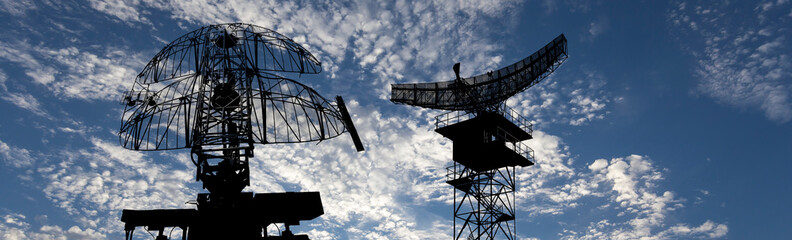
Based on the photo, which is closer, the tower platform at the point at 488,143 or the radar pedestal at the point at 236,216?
the radar pedestal at the point at 236,216

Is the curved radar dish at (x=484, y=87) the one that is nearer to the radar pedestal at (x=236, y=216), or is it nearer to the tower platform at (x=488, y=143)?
the tower platform at (x=488, y=143)

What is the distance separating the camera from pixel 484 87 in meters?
76.6

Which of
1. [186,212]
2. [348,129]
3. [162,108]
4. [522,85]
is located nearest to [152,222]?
[186,212]

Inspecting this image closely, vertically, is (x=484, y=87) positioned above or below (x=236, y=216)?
above

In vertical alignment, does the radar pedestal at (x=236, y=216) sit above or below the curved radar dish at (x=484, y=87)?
below

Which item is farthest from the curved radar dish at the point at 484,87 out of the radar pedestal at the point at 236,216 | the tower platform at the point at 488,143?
the radar pedestal at the point at 236,216

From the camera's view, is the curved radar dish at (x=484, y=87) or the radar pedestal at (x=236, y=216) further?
the curved radar dish at (x=484, y=87)

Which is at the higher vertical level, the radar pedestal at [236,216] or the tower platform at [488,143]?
the tower platform at [488,143]

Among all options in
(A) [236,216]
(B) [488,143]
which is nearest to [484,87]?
(B) [488,143]

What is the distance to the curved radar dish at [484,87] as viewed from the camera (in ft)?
230

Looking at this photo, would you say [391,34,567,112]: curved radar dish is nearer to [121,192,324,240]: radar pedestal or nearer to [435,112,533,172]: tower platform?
[435,112,533,172]: tower platform

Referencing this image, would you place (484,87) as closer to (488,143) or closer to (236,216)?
(488,143)

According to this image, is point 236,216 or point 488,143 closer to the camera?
point 236,216

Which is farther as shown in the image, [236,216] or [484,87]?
[484,87]
